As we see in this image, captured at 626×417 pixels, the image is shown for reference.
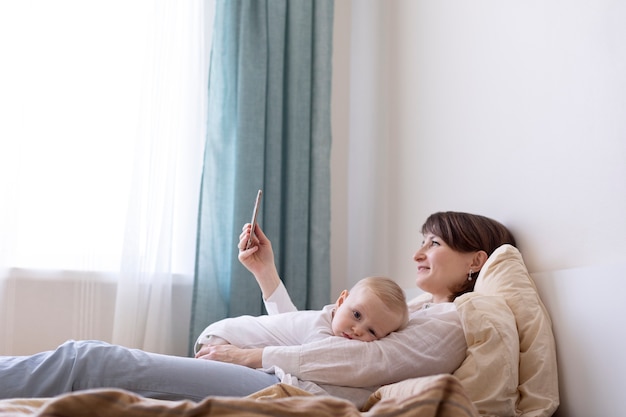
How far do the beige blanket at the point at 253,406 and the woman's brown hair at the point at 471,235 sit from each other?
1.02m

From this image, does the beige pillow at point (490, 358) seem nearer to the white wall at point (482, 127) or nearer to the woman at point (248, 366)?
the woman at point (248, 366)

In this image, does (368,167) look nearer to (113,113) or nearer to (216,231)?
(216,231)

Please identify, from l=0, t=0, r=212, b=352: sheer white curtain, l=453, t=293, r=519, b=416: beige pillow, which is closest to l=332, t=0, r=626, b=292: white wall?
l=453, t=293, r=519, b=416: beige pillow

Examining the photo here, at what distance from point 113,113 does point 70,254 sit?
1.85 feet

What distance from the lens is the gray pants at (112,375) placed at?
137 centimetres

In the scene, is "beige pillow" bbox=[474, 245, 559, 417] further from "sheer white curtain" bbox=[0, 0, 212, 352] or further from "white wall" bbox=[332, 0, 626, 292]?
"sheer white curtain" bbox=[0, 0, 212, 352]

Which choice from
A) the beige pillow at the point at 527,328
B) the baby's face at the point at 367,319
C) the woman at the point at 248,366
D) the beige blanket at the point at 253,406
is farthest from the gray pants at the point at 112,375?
the beige pillow at the point at 527,328

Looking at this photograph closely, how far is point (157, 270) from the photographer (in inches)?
106

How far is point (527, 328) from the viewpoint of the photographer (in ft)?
5.34

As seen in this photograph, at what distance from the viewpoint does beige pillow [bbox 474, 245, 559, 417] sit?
5.08ft

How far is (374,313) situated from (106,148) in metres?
1.54

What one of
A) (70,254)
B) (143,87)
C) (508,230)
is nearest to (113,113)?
(143,87)

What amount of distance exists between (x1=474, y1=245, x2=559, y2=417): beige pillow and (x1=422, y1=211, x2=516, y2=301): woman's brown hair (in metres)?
0.11

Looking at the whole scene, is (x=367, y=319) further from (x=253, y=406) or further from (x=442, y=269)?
(x=253, y=406)
